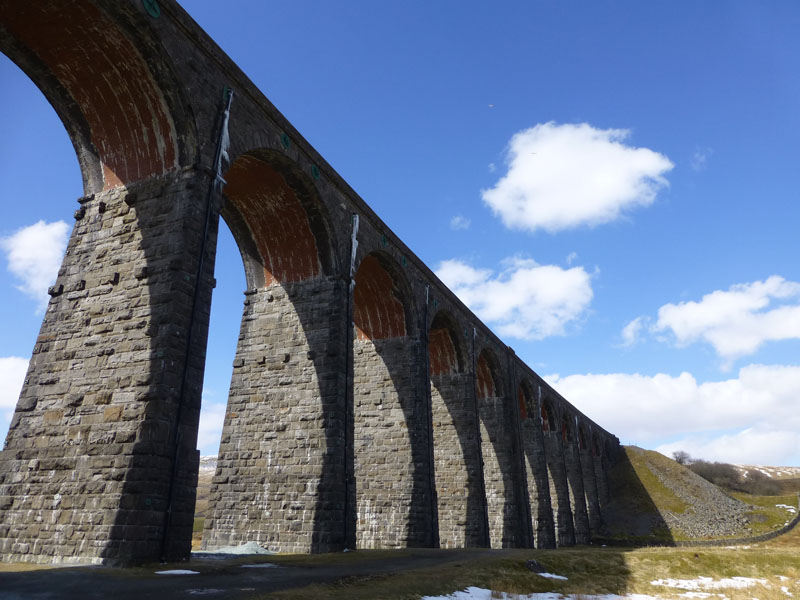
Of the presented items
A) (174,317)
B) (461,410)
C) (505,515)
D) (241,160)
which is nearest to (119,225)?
(174,317)

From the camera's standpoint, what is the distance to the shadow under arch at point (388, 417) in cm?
1748

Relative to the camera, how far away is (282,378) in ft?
49.0

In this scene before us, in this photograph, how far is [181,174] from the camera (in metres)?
10.9

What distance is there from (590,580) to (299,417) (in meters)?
7.57

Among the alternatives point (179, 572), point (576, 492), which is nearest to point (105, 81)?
point (179, 572)

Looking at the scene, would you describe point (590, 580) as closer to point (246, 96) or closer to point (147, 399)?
point (147, 399)

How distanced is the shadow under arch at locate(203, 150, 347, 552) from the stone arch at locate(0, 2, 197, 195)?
2.89 metres

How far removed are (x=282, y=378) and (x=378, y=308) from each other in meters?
6.11

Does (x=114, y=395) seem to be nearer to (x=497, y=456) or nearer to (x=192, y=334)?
A: (x=192, y=334)

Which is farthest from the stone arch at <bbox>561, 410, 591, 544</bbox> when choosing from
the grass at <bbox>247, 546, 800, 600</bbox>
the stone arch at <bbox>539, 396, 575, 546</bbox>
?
the grass at <bbox>247, 546, 800, 600</bbox>

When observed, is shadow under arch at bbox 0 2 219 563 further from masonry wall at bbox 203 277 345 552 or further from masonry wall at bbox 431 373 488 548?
masonry wall at bbox 431 373 488 548

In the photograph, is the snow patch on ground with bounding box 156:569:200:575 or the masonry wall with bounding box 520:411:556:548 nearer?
the snow patch on ground with bounding box 156:569:200:575

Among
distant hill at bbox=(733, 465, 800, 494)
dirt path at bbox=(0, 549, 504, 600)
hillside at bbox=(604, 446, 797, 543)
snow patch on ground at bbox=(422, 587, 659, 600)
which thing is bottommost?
snow patch on ground at bbox=(422, 587, 659, 600)

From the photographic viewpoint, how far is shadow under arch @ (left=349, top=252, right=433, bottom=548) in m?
17.5
